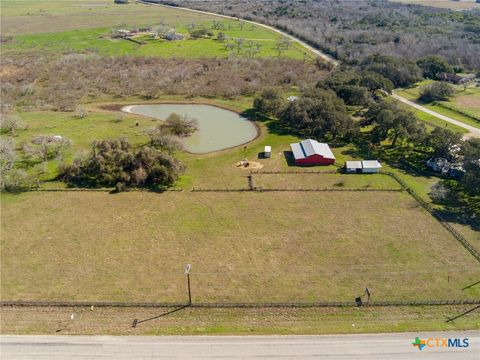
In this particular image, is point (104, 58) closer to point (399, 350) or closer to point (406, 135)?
point (406, 135)

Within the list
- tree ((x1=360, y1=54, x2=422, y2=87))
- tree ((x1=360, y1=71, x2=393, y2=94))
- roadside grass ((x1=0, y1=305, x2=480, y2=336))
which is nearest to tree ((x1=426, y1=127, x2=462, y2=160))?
roadside grass ((x1=0, y1=305, x2=480, y2=336))

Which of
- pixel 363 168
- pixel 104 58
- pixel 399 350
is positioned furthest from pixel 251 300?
pixel 104 58

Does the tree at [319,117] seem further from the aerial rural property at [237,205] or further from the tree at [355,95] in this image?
the tree at [355,95]

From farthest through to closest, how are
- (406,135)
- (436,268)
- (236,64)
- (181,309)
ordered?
(236,64)
(406,135)
(436,268)
(181,309)

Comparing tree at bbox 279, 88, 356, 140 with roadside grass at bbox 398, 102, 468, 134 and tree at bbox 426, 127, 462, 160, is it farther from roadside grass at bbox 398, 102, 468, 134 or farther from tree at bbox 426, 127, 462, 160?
roadside grass at bbox 398, 102, 468, 134

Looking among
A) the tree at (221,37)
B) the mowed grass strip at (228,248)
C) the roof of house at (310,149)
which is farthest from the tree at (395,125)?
the tree at (221,37)
